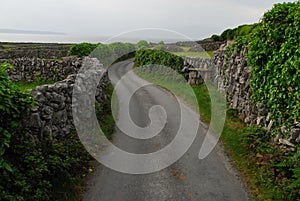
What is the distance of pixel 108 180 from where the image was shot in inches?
292

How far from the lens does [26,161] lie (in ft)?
19.4

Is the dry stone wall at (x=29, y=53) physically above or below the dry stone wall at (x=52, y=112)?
below

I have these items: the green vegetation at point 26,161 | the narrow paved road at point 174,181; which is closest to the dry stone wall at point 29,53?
the narrow paved road at point 174,181

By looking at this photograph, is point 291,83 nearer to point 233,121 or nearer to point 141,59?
point 233,121

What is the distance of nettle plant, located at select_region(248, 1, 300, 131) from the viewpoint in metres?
7.99

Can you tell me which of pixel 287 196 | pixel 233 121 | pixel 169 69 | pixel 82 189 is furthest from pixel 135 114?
pixel 169 69

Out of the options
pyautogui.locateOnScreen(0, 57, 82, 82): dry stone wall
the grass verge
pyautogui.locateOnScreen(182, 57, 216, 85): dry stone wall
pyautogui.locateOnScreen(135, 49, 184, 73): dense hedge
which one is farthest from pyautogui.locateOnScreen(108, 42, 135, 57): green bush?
the grass verge

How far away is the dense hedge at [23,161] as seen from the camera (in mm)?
5504

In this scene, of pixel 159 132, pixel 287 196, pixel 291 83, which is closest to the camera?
pixel 287 196

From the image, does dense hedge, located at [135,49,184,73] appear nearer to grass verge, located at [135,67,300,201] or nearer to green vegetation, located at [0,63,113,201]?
grass verge, located at [135,67,300,201]

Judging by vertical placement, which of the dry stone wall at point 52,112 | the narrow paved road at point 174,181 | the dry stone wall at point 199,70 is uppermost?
the dry stone wall at point 52,112

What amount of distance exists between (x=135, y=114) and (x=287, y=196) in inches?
314

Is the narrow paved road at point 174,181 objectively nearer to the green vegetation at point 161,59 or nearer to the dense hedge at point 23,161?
the dense hedge at point 23,161

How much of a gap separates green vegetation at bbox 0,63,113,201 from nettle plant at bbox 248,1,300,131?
231 inches
